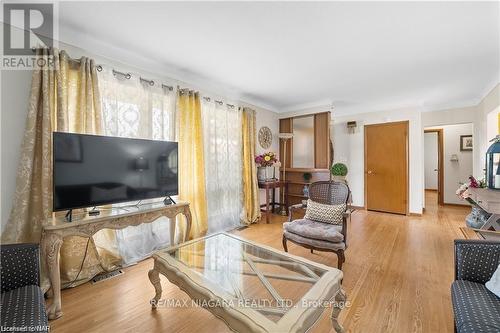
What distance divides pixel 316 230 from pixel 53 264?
7.21ft

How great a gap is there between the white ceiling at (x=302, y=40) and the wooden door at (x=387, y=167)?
4.37 ft

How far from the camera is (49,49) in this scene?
1.92m

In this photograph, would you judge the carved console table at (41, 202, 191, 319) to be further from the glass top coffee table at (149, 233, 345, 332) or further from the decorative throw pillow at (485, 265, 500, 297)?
the decorative throw pillow at (485, 265, 500, 297)

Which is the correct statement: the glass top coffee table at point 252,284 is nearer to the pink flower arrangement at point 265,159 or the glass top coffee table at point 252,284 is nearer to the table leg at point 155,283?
the table leg at point 155,283

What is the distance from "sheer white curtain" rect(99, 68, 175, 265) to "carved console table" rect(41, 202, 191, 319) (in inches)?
20.0

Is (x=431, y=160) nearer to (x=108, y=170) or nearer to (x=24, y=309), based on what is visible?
(x=108, y=170)

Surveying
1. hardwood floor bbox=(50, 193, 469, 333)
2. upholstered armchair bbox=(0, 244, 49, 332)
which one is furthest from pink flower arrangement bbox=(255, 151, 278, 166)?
upholstered armchair bbox=(0, 244, 49, 332)

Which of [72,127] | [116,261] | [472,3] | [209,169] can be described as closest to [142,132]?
[72,127]

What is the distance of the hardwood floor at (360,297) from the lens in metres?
1.52

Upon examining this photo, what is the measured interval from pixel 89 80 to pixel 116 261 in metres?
1.84

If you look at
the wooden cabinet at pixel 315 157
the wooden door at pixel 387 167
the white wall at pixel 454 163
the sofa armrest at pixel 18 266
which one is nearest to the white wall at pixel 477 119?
the wooden door at pixel 387 167

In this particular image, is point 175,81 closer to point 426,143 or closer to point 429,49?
point 429,49

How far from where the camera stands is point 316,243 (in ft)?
7.30

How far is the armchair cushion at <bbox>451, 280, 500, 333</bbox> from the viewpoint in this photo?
98cm
